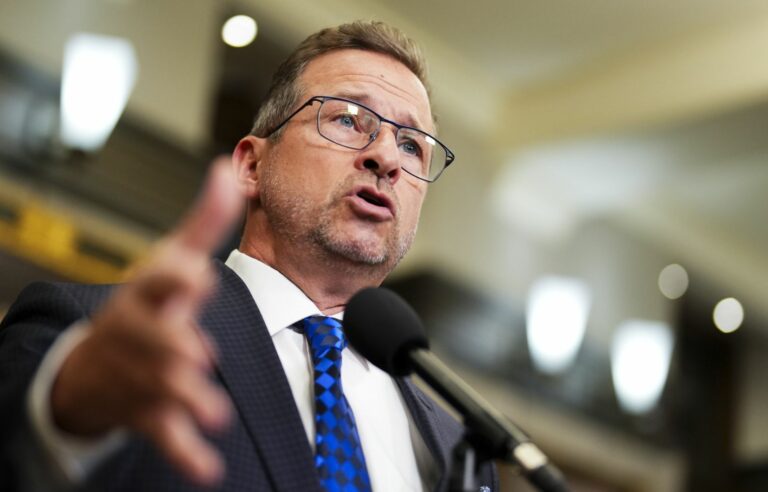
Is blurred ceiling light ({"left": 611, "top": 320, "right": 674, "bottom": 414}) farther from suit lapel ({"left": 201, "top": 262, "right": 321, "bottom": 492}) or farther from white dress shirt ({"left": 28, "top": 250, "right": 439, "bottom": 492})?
suit lapel ({"left": 201, "top": 262, "right": 321, "bottom": 492})

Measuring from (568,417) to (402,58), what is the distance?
195 inches

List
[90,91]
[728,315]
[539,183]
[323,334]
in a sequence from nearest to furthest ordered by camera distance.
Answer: [323,334] → [90,91] → [539,183] → [728,315]

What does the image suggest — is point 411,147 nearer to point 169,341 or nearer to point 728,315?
point 169,341

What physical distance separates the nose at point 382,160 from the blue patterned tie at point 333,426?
0.33m

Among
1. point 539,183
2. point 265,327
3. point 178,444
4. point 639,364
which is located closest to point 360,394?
point 265,327

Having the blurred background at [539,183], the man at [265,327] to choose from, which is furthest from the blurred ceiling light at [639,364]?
the man at [265,327]

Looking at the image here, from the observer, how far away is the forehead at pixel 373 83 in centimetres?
187

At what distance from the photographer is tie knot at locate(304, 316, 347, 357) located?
1.53 meters

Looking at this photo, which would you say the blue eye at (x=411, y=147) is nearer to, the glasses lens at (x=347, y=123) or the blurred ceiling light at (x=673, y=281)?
the glasses lens at (x=347, y=123)

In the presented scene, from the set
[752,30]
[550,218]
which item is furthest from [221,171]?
[550,218]

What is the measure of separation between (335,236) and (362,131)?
0.22m

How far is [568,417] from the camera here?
660 centimetres

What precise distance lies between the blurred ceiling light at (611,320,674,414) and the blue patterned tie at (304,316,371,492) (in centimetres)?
563

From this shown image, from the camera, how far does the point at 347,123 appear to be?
1.83 metres
